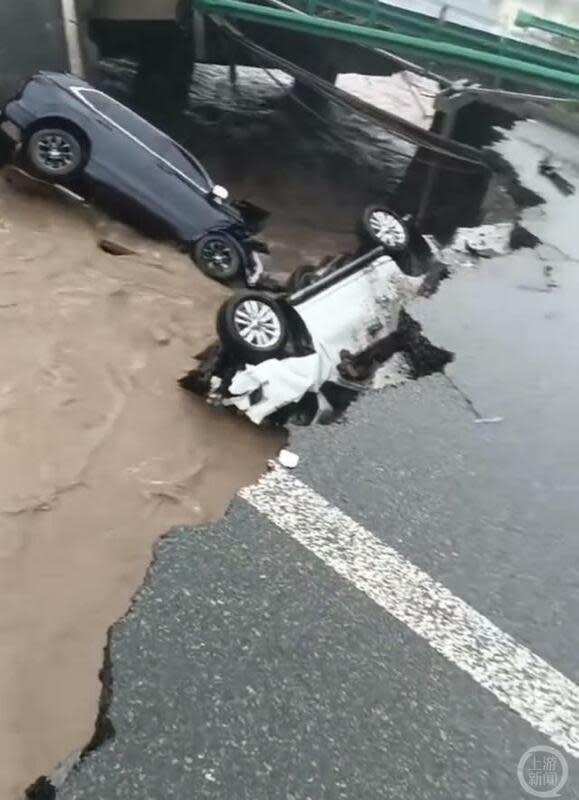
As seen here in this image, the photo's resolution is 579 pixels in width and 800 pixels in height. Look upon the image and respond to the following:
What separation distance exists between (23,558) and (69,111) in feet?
13.9

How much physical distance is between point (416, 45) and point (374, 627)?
6163mm

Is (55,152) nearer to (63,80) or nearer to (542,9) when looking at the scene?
(63,80)

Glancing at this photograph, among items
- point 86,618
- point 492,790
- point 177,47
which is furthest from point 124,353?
point 177,47

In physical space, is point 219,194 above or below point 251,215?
above

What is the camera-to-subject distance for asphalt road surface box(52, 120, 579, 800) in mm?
3137

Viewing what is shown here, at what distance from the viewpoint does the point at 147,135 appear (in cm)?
712

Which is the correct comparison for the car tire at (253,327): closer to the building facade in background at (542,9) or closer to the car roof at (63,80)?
the car roof at (63,80)

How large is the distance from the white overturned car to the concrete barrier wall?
156 inches

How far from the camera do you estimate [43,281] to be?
19.9 ft

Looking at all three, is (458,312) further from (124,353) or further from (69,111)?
(69,111)

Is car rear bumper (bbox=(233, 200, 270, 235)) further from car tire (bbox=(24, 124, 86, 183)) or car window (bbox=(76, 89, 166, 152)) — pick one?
car tire (bbox=(24, 124, 86, 183))

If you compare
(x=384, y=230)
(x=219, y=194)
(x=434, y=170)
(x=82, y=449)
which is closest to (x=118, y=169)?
(x=219, y=194)

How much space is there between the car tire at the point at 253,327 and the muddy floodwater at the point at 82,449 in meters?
0.40

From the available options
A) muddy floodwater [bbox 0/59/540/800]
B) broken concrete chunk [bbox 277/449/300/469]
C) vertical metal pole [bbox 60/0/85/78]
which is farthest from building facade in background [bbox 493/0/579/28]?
broken concrete chunk [bbox 277/449/300/469]
